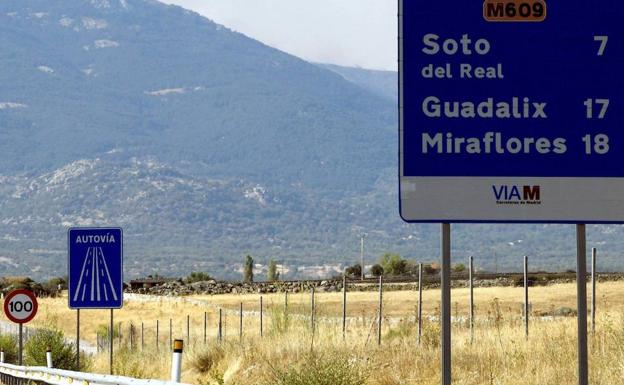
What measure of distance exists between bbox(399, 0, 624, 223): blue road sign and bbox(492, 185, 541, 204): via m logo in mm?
23

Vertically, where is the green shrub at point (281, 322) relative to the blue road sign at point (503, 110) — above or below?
below

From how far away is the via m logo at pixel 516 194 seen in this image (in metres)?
10.2

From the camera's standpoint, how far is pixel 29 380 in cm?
2400

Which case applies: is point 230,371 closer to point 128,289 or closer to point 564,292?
point 564,292

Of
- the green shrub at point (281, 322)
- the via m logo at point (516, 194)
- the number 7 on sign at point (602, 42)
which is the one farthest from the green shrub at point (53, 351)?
the number 7 on sign at point (602, 42)

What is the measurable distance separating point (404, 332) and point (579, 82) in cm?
1994

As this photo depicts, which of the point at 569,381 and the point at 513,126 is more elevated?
the point at 513,126

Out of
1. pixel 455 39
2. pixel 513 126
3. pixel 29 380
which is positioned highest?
pixel 455 39

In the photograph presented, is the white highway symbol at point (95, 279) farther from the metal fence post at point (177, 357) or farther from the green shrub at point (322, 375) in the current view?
the metal fence post at point (177, 357)

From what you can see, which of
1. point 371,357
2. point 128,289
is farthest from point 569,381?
point 128,289

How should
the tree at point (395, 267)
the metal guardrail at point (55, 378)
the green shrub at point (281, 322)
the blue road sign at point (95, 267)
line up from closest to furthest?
the metal guardrail at point (55, 378) → the blue road sign at point (95, 267) → the green shrub at point (281, 322) → the tree at point (395, 267)

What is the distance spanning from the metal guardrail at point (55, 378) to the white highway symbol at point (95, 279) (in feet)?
5.32

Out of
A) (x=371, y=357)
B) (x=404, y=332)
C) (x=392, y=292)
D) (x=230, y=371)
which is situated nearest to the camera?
(x=371, y=357)

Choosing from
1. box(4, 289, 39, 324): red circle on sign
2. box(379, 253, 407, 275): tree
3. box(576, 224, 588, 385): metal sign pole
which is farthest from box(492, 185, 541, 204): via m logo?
box(379, 253, 407, 275): tree
